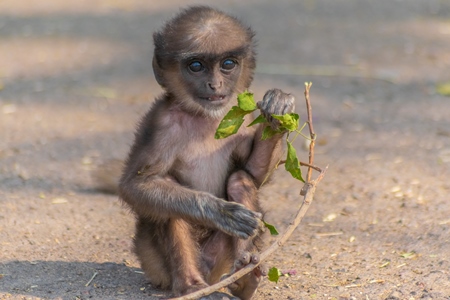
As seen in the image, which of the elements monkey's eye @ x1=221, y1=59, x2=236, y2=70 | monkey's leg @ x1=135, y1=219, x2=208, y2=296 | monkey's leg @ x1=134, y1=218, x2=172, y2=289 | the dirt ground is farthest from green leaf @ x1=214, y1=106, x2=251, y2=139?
the dirt ground

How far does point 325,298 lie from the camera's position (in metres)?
4.89

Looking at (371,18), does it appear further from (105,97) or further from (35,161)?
(35,161)

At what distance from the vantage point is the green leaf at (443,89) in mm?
9359

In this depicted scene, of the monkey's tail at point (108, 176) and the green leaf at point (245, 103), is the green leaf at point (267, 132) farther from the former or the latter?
the monkey's tail at point (108, 176)

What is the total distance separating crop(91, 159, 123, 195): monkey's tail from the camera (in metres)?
6.85

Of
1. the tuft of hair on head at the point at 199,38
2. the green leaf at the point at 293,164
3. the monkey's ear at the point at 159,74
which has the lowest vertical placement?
the green leaf at the point at 293,164

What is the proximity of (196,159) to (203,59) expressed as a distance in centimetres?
63

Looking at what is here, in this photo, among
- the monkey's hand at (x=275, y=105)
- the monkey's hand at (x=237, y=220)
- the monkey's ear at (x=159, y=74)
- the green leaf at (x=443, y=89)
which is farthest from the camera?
the green leaf at (x=443, y=89)

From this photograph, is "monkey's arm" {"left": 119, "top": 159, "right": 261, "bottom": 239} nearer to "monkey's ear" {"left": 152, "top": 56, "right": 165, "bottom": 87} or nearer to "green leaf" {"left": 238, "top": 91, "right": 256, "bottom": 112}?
"green leaf" {"left": 238, "top": 91, "right": 256, "bottom": 112}

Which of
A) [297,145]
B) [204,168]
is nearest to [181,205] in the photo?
[204,168]

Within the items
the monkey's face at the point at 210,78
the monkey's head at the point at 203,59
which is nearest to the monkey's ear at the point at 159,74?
the monkey's head at the point at 203,59

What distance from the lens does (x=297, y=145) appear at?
8.05 m

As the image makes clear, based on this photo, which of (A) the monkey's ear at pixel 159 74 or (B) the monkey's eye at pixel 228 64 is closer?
(B) the monkey's eye at pixel 228 64

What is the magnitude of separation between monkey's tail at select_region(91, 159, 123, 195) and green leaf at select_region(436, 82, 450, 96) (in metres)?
4.18
